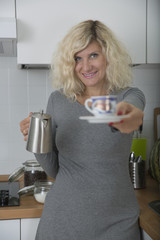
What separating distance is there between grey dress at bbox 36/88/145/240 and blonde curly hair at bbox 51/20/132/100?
77mm

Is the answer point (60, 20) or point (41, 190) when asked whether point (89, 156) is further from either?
point (60, 20)

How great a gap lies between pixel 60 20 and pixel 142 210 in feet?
3.13

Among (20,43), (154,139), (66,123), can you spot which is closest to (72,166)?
(66,123)

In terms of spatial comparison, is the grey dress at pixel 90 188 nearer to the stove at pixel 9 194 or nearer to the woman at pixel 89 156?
the woman at pixel 89 156

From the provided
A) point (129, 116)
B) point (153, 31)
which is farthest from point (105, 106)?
point (153, 31)

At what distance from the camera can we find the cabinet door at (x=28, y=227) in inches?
53.7

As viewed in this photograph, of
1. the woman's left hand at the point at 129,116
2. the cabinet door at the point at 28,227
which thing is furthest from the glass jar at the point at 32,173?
the woman's left hand at the point at 129,116

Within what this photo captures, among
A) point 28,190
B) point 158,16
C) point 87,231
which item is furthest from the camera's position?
point 158,16

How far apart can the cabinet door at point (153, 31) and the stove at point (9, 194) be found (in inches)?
37.5

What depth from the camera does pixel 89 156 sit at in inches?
43.7

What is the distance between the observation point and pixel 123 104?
63cm

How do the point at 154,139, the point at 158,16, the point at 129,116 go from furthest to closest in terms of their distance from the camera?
the point at 154,139, the point at 158,16, the point at 129,116

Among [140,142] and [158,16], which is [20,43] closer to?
[158,16]

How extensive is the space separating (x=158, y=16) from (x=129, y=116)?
3.80 ft
